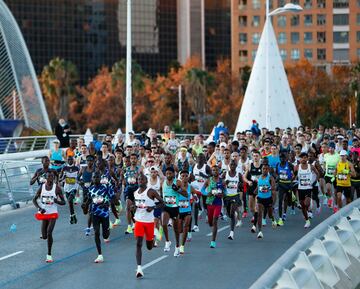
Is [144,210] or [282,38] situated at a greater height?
[282,38]

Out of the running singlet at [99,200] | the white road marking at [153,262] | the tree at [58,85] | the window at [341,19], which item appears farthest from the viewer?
the window at [341,19]

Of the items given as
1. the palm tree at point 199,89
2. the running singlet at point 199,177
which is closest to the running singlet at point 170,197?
the running singlet at point 199,177

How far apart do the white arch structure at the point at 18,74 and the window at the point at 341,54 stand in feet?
192

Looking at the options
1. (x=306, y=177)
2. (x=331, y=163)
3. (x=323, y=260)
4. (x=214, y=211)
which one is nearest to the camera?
(x=323, y=260)

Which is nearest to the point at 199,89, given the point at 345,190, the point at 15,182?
the point at 15,182

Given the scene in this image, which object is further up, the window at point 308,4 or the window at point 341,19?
the window at point 308,4

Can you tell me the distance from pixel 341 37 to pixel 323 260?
108 meters

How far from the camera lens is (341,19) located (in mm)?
114500

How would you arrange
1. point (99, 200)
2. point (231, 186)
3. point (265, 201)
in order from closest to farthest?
point (99, 200)
point (231, 186)
point (265, 201)

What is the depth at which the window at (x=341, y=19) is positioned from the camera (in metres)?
114

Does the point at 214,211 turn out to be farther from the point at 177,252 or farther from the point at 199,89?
the point at 199,89

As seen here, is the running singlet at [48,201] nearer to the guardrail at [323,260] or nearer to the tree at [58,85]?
the guardrail at [323,260]

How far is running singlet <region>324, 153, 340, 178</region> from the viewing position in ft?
68.9

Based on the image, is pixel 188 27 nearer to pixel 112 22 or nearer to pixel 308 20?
pixel 112 22
